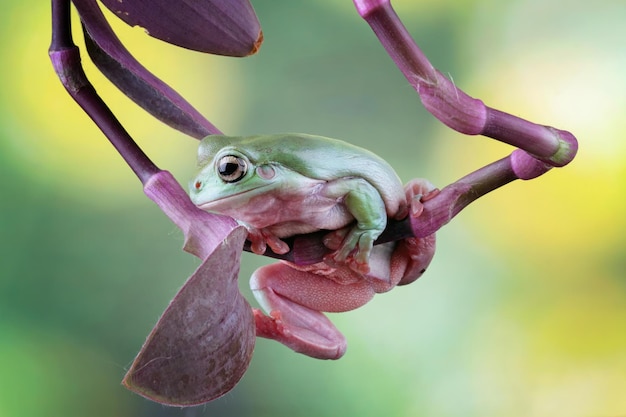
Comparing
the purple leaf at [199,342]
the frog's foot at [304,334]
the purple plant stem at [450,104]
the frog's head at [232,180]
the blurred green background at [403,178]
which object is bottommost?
the purple leaf at [199,342]

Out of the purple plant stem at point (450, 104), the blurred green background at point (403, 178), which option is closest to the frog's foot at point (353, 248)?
the purple plant stem at point (450, 104)

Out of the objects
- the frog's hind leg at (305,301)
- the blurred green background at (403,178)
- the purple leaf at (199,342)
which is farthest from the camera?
the blurred green background at (403,178)

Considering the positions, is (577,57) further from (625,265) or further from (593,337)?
(593,337)

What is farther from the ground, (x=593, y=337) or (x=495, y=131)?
(x=593, y=337)

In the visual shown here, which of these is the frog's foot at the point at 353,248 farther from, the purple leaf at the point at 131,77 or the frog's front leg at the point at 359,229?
the purple leaf at the point at 131,77

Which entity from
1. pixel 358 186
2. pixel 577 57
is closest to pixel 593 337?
pixel 577 57

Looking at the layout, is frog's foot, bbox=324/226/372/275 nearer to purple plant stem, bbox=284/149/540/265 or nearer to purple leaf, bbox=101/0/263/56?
purple plant stem, bbox=284/149/540/265
